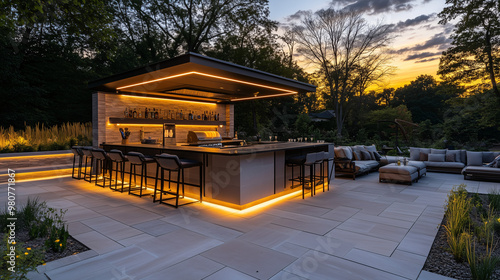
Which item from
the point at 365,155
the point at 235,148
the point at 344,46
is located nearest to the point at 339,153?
the point at 365,155

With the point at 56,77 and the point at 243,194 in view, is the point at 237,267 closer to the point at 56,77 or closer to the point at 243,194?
the point at 243,194

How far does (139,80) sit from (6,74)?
33.6 feet

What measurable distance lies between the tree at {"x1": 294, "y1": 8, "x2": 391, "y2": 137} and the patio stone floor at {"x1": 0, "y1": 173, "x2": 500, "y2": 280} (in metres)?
10.9

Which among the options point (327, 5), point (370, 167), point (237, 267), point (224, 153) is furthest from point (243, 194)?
point (327, 5)

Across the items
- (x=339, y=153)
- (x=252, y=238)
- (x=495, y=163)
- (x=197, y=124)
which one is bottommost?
(x=252, y=238)

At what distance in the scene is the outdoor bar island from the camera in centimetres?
432

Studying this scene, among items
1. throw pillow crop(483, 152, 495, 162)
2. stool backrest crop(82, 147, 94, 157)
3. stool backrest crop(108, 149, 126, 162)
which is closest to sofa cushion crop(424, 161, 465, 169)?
throw pillow crop(483, 152, 495, 162)

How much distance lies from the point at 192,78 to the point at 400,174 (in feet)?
18.0

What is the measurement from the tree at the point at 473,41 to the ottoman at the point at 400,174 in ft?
25.2

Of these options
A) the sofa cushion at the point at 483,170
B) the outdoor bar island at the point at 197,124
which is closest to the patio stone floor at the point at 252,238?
the outdoor bar island at the point at 197,124

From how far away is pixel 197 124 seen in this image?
8.17 m

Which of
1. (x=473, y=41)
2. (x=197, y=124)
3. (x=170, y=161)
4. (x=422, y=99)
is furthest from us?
(x=422, y=99)

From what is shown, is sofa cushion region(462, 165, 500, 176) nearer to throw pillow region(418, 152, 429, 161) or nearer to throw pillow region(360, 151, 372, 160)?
throw pillow region(418, 152, 429, 161)

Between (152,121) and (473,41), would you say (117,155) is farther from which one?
(473,41)
